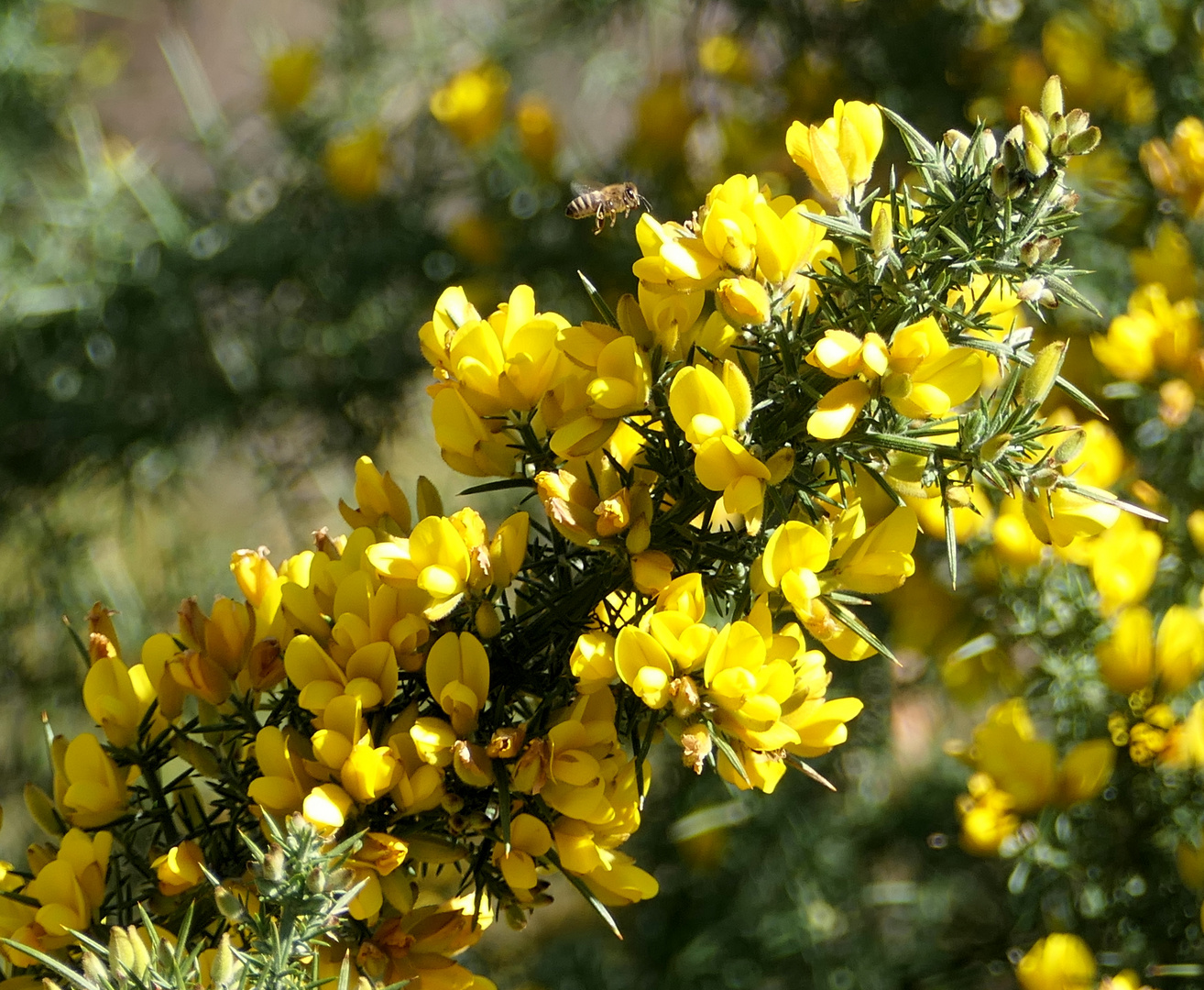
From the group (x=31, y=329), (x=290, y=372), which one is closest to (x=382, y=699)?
(x=290, y=372)

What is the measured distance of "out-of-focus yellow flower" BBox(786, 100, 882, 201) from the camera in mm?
550

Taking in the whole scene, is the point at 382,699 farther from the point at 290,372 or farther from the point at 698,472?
the point at 290,372

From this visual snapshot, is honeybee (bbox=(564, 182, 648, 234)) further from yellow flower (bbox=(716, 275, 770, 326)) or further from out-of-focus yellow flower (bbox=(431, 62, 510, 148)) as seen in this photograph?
out-of-focus yellow flower (bbox=(431, 62, 510, 148))

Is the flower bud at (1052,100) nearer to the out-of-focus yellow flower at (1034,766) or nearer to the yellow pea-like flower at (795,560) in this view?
the yellow pea-like flower at (795,560)

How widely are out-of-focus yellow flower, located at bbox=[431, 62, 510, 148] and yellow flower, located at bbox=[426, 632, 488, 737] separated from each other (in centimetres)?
126

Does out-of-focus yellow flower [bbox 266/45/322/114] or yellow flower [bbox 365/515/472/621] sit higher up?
yellow flower [bbox 365/515/472/621]

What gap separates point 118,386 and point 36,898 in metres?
1.29

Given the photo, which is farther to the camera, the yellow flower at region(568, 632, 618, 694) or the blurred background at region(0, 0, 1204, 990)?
the blurred background at region(0, 0, 1204, 990)

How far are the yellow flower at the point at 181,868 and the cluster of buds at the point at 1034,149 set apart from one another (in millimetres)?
493

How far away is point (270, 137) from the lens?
1920 millimetres

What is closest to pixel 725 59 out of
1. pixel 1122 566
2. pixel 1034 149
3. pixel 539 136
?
pixel 539 136

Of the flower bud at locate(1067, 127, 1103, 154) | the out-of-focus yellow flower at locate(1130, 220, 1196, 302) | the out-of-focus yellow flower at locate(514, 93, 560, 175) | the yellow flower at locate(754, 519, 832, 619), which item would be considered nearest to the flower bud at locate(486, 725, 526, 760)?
the yellow flower at locate(754, 519, 832, 619)

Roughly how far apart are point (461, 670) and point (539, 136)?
1161 mm

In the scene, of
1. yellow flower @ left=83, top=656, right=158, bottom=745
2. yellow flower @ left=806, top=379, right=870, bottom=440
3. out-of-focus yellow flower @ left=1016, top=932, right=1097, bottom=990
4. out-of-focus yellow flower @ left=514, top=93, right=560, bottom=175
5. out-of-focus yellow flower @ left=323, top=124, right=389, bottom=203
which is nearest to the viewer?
yellow flower @ left=806, top=379, right=870, bottom=440
